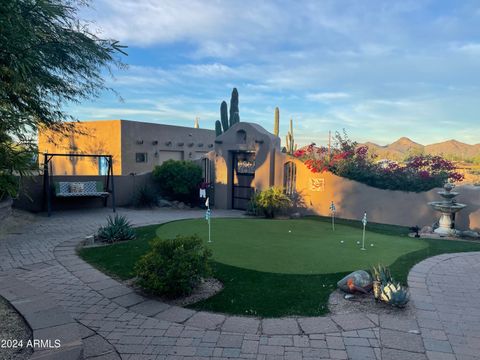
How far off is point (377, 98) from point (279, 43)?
5.06 meters

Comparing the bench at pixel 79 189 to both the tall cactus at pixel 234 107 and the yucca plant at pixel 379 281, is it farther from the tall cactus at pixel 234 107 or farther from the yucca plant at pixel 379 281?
the tall cactus at pixel 234 107

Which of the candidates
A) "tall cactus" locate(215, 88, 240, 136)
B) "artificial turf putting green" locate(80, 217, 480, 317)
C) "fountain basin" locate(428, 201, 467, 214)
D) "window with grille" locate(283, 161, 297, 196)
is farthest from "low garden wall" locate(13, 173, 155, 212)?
"fountain basin" locate(428, 201, 467, 214)

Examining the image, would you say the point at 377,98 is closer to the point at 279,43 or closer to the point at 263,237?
the point at 279,43

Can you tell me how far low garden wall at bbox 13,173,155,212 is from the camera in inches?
411

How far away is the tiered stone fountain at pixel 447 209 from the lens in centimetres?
795

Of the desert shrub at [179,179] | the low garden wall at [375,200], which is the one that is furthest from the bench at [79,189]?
the low garden wall at [375,200]

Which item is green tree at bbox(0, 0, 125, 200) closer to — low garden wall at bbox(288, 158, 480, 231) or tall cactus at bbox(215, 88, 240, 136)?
low garden wall at bbox(288, 158, 480, 231)

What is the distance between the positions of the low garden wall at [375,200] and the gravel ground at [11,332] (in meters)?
9.00

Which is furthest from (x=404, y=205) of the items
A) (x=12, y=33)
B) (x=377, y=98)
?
(x=12, y=33)

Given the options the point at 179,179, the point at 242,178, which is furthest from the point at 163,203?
the point at 242,178

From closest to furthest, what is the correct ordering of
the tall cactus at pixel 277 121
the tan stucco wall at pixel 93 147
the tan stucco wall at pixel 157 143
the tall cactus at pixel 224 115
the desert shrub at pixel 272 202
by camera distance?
the desert shrub at pixel 272 202, the tall cactus at pixel 277 121, the tall cactus at pixel 224 115, the tan stucco wall at pixel 93 147, the tan stucco wall at pixel 157 143

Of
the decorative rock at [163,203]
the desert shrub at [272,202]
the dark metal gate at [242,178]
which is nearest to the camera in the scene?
the desert shrub at [272,202]

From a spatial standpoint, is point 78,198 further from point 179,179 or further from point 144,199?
point 179,179

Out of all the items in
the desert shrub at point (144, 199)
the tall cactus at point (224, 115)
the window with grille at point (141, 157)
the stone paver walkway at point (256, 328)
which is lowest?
the stone paver walkway at point (256, 328)
